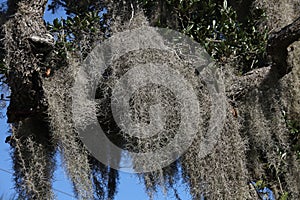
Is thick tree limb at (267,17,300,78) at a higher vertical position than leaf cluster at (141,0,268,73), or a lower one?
lower

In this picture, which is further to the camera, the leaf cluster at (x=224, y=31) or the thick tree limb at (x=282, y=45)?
the leaf cluster at (x=224, y=31)

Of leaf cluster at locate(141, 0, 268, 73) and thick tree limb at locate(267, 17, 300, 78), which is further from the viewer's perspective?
leaf cluster at locate(141, 0, 268, 73)

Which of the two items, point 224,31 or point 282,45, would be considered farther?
point 224,31

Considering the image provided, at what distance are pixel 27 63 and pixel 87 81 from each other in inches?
9.4

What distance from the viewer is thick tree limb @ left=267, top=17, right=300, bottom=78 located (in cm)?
226

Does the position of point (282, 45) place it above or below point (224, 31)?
below

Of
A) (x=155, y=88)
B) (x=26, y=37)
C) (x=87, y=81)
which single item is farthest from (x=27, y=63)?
(x=155, y=88)

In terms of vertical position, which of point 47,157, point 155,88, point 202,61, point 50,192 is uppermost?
point 202,61

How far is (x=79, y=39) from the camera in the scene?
92.4 inches

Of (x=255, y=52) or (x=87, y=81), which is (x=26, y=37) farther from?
(x=255, y=52)

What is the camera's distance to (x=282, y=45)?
2.32m

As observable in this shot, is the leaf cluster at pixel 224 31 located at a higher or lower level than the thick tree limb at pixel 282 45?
higher

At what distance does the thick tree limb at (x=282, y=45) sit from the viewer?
2.26 meters

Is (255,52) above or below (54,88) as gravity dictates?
above
